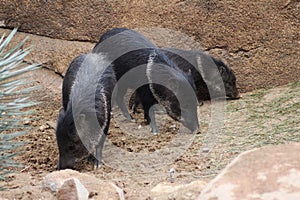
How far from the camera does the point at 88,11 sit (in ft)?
20.3

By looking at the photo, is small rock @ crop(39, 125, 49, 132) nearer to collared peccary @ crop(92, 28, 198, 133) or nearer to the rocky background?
the rocky background

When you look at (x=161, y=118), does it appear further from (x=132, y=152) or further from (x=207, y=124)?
(x=132, y=152)

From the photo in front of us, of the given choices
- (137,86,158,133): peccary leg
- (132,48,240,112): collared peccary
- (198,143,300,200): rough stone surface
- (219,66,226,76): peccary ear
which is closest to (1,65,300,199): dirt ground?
(137,86,158,133): peccary leg

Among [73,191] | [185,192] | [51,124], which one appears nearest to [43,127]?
[51,124]

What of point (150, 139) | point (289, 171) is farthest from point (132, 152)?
point (289, 171)

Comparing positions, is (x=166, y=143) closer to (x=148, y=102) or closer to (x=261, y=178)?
(x=148, y=102)

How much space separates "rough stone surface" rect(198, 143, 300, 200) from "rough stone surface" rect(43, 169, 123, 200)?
3.12 feet

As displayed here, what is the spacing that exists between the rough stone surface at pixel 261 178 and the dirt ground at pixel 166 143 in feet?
3.81

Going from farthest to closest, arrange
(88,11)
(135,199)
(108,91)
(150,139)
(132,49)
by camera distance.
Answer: (88,11)
(132,49)
(150,139)
(108,91)
(135,199)

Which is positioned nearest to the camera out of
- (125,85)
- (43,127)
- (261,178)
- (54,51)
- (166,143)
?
(261,178)

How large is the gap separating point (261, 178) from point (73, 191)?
1157 mm

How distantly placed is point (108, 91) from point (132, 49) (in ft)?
2.99

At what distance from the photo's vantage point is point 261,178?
241 cm

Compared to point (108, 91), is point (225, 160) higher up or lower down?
lower down
